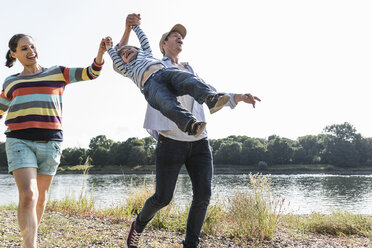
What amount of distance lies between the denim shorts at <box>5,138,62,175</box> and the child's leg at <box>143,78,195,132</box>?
3.10ft

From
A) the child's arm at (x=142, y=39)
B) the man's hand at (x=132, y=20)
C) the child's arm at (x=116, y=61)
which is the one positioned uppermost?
the man's hand at (x=132, y=20)

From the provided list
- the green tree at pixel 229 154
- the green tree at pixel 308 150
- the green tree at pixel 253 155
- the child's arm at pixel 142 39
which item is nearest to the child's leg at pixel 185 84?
the child's arm at pixel 142 39

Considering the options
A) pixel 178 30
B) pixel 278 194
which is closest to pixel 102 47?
pixel 178 30

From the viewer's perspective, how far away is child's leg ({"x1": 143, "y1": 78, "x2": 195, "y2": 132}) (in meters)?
2.37

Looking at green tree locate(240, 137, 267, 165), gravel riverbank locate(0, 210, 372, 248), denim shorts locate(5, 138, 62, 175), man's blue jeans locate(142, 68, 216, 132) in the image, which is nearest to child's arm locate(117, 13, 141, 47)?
man's blue jeans locate(142, 68, 216, 132)

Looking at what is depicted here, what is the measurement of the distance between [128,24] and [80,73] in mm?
805

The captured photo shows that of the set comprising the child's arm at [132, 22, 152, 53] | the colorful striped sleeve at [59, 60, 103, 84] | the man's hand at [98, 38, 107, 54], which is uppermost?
the child's arm at [132, 22, 152, 53]

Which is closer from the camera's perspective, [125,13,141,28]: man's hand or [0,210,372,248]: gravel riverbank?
[125,13,141,28]: man's hand

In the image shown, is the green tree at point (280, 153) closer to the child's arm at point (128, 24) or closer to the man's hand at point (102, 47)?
the child's arm at point (128, 24)

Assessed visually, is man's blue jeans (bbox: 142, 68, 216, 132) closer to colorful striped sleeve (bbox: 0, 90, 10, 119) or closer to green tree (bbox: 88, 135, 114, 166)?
colorful striped sleeve (bbox: 0, 90, 10, 119)

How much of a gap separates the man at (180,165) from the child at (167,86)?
329 millimetres

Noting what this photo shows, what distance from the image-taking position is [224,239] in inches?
172

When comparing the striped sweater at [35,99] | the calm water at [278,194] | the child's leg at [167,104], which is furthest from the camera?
the calm water at [278,194]

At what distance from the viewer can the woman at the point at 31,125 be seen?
2.48m
